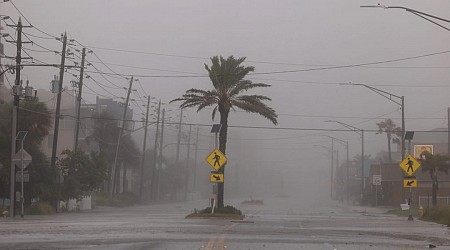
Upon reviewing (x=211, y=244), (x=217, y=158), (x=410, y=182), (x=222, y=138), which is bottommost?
(x=211, y=244)

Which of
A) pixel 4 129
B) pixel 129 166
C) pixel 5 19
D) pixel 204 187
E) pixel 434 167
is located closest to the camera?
pixel 5 19

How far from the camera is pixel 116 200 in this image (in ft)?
259

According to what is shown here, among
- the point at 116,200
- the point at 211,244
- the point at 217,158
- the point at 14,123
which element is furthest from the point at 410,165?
the point at 116,200

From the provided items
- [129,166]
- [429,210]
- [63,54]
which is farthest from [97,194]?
[429,210]

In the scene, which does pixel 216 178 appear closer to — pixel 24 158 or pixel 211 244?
pixel 24 158

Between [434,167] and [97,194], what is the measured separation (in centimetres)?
4189

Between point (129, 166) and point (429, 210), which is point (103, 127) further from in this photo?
point (429, 210)

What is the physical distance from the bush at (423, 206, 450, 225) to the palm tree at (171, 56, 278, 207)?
10.7 meters

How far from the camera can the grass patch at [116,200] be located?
76.2 metres

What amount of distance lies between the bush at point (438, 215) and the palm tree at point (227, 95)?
1068 cm

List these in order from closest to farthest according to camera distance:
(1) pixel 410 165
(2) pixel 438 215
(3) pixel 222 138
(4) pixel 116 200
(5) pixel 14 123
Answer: (2) pixel 438 215 < (1) pixel 410 165 < (5) pixel 14 123 < (3) pixel 222 138 < (4) pixel 116 200

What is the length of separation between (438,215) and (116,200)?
1832 inches

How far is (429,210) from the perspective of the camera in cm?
4225

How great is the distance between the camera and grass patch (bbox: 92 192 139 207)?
76.2 metres
